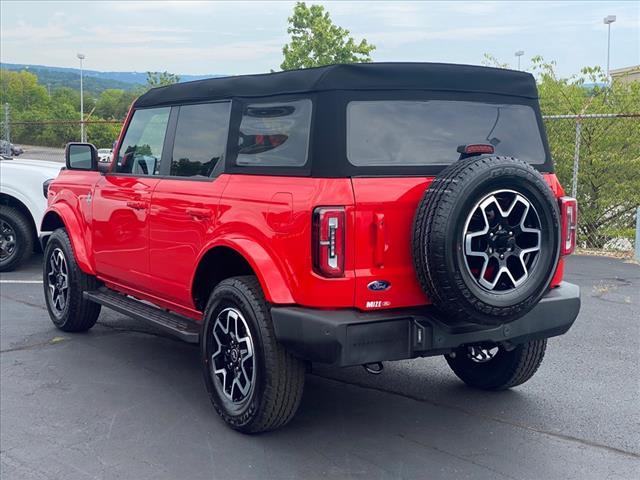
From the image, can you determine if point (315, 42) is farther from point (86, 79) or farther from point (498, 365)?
point (86, 79)

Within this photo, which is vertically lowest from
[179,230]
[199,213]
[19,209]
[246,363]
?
[246,363]

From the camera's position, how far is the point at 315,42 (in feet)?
123

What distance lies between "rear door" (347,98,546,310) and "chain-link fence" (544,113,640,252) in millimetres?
7288

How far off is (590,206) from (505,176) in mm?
8485

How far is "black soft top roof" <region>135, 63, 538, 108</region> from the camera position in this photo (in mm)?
3803

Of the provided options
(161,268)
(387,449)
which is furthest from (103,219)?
(387,449)

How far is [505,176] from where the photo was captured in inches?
141

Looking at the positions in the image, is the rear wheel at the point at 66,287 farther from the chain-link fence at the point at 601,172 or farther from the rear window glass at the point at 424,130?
the chain-link fence at the point at 601,172

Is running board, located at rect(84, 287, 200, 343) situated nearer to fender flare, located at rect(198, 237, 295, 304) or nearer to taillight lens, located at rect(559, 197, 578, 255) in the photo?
fender flare, located at rect(198, 237, 295, 304)

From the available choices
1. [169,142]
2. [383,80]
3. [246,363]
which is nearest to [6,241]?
[169,142]

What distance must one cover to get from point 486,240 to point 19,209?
7.43 metres

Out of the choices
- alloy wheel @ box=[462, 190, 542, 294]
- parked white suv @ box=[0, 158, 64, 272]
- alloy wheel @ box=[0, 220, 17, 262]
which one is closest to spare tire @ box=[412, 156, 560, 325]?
alloy wheel @ box=[462, 190, 542, 294]

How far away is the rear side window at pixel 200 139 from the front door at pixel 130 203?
236 millimetres

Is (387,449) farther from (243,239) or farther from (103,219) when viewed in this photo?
(103,219)
